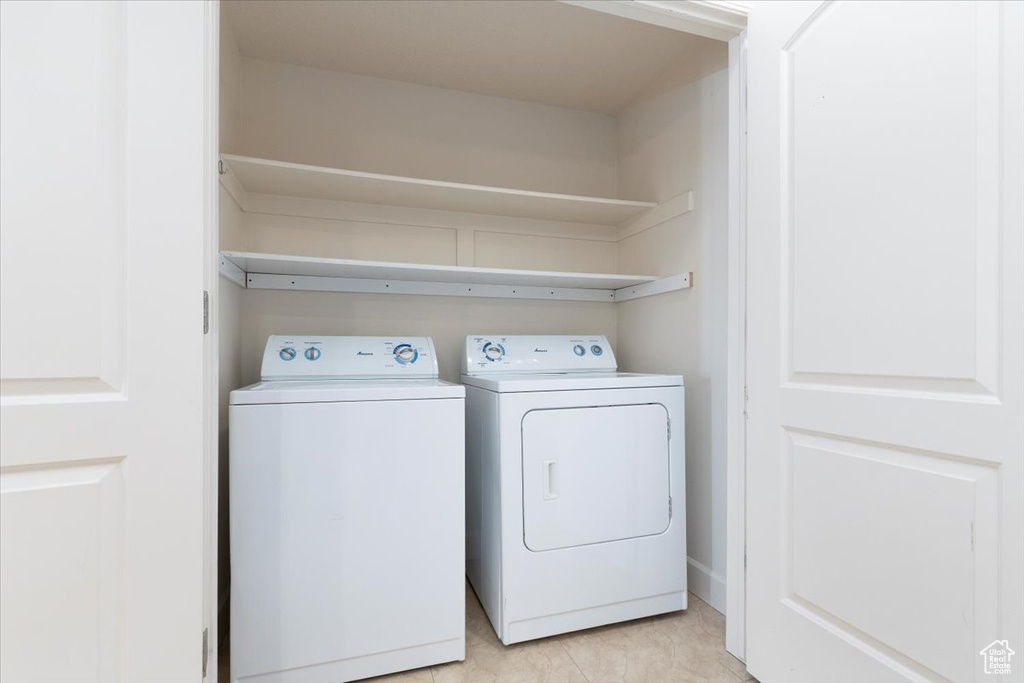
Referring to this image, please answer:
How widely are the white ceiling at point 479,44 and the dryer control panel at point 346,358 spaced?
1.24 meters

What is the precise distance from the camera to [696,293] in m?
2.01

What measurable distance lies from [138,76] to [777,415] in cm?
176

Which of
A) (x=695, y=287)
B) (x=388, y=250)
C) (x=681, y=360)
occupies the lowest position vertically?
(x=681, y=360)

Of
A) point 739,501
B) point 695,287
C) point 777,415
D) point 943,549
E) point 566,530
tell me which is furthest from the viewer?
point 695,287

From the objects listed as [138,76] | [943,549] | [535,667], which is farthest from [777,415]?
[138,76]

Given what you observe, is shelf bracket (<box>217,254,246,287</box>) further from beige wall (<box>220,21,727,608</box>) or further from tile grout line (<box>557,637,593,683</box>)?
tile grout line (<box>557,637,593,683</box>)

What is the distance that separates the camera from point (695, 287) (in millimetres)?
2012

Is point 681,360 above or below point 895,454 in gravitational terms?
above

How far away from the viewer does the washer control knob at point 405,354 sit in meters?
2.00

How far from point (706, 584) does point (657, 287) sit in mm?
1284

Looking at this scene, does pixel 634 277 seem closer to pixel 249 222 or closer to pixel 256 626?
pixel 249 222

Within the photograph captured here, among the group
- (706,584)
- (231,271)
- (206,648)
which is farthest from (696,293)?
(206,648)

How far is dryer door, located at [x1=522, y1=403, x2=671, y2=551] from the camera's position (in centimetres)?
163

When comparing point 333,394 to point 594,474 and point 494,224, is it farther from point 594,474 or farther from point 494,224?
point 494,224
